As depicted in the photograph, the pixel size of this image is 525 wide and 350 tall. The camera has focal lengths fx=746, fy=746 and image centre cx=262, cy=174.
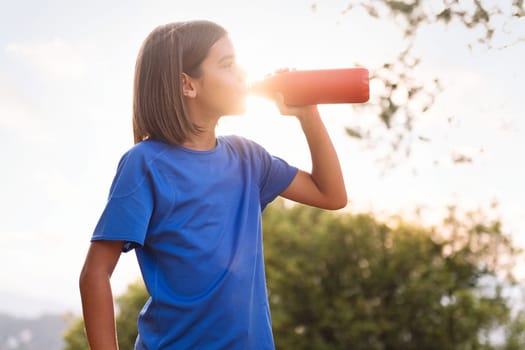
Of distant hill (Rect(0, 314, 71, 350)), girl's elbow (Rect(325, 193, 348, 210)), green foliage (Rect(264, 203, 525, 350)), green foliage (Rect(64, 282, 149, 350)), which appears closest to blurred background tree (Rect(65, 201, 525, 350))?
green foliage (Rect(264, 203, 525, 350))

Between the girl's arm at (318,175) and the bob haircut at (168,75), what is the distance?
1.50ft

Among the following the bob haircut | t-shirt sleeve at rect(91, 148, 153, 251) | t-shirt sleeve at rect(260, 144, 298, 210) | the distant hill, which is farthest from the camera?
the distant hill

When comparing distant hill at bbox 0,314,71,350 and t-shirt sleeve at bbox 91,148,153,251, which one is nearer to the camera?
t-shirt sleeve at bbox 91,148,153,251

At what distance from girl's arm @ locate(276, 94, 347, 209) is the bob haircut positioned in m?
0.46

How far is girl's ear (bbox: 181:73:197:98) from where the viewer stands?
250 centimetres

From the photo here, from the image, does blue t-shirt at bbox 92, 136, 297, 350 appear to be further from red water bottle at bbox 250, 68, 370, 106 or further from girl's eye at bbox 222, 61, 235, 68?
red water bottle at bbox 250, 68, 370, 106

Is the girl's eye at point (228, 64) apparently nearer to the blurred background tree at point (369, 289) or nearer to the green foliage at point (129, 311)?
the blurred background tree at point (369, 289)

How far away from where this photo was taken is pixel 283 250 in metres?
15.8

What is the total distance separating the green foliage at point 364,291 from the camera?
1514cm

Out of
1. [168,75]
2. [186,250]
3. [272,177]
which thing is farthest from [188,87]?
[186,250]

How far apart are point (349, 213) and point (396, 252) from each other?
128 centimetres

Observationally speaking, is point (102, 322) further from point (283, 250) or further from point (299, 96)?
point (283, 250)

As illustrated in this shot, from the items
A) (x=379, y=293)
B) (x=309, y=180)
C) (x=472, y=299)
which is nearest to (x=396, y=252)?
(x=379, y=293)

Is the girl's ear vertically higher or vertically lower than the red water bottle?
higher
